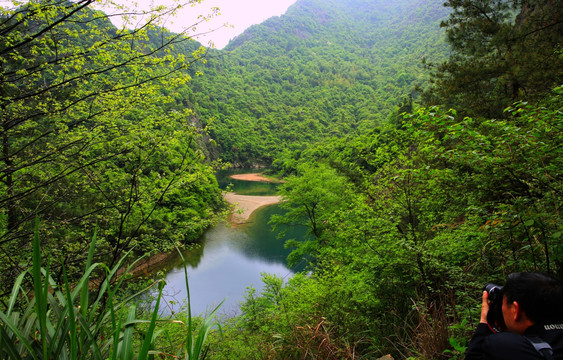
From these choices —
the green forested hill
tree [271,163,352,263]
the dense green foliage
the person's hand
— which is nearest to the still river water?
tree [271,163,352,263]

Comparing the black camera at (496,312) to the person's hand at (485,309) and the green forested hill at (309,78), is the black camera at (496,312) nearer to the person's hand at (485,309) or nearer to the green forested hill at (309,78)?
the person's hand at (485,309)

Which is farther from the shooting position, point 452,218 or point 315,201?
point 315,201

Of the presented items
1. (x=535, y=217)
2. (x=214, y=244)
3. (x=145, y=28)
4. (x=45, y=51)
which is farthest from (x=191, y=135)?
(x=214, y=244)

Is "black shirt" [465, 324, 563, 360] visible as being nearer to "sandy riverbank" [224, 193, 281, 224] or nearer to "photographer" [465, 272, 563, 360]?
"photographer" [465, 272, 563, 360]

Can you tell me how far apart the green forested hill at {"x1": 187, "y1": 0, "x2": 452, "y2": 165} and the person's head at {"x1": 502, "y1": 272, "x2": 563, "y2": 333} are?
38081mm

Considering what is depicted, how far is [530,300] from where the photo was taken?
1.18 meters

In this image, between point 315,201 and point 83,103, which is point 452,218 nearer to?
point 83,103

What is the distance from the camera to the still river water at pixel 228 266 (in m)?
12.5

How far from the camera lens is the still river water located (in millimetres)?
12461

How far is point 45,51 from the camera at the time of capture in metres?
2.35

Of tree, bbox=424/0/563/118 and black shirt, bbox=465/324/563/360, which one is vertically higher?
tree, bbox=424/0/563/118

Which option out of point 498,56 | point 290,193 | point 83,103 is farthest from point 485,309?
point 290,193

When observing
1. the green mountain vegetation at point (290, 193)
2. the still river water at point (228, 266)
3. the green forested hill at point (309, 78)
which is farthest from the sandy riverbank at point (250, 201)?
the green mountain vegetation at point (290, 193)

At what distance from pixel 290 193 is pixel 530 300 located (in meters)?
12.6
